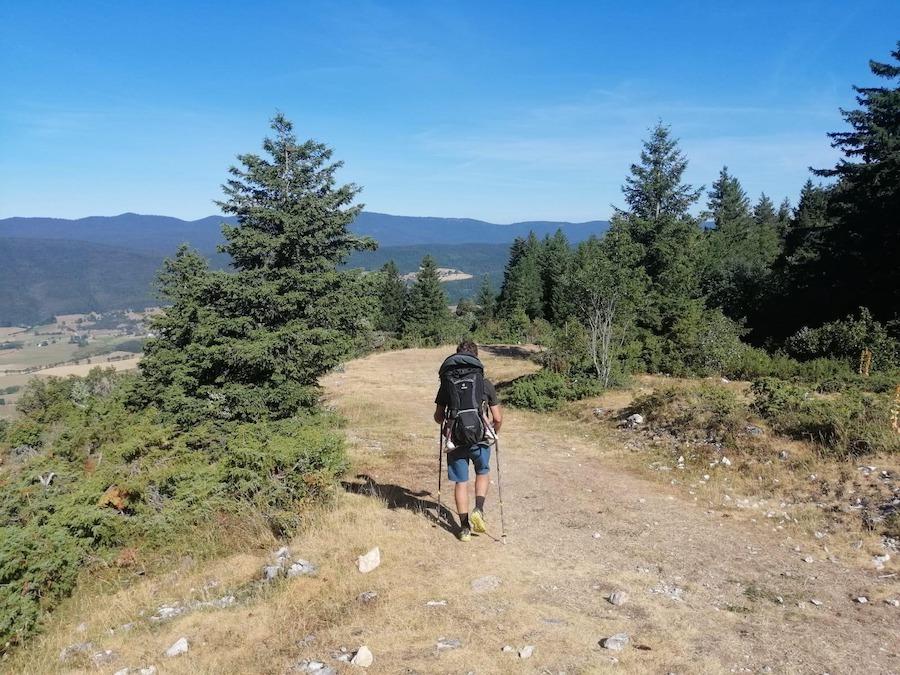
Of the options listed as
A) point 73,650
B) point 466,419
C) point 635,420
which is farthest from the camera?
point 635,420

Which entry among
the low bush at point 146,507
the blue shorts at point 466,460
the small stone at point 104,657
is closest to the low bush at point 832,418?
the blue shorts at point 466,460

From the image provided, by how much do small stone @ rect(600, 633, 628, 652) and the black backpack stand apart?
222 cm

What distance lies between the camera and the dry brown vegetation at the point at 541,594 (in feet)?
13.5

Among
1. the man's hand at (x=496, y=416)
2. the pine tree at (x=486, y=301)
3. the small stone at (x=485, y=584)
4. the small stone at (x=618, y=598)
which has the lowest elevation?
the pine tree at (x=486, y=301)

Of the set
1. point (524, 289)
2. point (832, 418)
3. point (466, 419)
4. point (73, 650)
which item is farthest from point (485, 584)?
point (524, 289)

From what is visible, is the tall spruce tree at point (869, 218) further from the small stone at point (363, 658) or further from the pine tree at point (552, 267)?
the pine tree at point (552, 267)

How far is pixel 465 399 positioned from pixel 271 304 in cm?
732

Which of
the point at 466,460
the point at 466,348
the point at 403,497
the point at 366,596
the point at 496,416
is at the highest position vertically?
the point at 466,348

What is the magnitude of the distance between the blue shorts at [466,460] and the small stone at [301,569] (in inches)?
66.5

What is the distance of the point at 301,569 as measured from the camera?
5664 millimetres

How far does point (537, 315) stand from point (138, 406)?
45613 mm

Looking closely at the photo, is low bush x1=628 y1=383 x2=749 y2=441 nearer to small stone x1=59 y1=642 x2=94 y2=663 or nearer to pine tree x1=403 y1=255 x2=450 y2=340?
small stone x1=59 y1=642 x2=94 y2=663

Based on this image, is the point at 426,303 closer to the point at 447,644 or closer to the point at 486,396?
the point at 486,396

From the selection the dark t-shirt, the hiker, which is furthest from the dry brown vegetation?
the dark t-shirt
